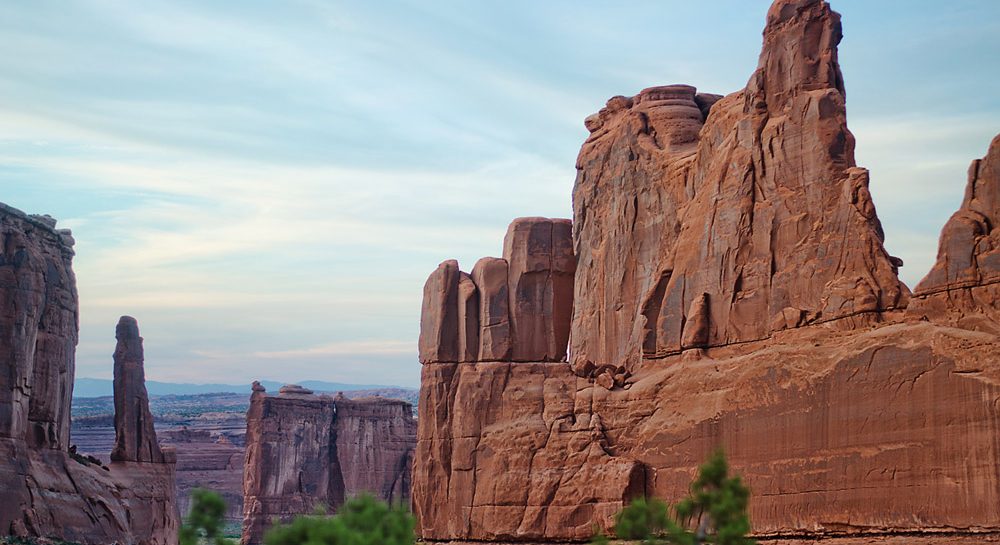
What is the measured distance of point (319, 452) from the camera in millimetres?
114438

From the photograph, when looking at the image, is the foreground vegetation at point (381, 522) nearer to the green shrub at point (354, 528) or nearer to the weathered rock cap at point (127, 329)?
the green shrub at point (354, 528)

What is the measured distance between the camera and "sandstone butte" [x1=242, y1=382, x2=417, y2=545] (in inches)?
4414

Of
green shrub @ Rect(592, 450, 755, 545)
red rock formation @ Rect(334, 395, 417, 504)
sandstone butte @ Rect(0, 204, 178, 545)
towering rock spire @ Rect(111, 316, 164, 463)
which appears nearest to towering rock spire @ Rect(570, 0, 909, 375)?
green shrub @ Rect(592, 450, 755, 545)

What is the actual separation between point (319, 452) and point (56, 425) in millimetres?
42750

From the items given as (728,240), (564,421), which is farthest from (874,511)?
(564,421)

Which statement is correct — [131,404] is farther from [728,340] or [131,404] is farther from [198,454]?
[198,454]

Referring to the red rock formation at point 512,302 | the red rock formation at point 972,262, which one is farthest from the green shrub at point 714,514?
the red rock formation at point 512,302

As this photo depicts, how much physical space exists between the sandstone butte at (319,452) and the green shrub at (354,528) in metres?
81.0

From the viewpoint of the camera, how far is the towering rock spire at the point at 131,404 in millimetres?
80312

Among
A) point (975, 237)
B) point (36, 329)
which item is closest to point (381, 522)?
point (975, 237)

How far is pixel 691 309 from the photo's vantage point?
48.8 metres

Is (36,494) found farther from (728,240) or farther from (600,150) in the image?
(728,240)

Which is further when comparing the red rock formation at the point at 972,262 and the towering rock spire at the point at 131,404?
the towering rock spire at the point at 131,404

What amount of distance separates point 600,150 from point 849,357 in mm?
16799
